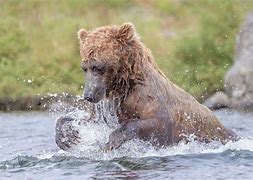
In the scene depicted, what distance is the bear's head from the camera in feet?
30.5

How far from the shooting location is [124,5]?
25.3 meters

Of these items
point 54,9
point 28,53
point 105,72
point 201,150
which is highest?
point 54,9

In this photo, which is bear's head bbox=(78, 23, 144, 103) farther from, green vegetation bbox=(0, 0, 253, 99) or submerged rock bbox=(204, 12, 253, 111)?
green vegetation bbox=(0, 0, 253, 99)

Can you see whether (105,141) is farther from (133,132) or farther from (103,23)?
(103,23)

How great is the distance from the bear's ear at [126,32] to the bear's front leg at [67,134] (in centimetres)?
111

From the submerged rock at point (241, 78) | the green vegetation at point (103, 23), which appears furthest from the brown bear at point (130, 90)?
the green vegetation at point (103, 23)

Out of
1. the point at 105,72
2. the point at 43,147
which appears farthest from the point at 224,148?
the point at 43,147

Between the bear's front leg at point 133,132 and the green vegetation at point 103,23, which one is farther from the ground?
the green vegetation at point 103,23

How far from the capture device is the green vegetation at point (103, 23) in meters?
19.5

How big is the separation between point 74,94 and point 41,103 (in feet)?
2.97

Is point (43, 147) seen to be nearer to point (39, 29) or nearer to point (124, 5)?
point (39, 29)

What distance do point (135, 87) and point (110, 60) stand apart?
445 mm

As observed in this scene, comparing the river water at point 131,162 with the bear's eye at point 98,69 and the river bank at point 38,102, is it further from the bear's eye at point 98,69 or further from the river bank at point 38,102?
the river bank at point 38,102

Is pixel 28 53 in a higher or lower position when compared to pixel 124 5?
lower
